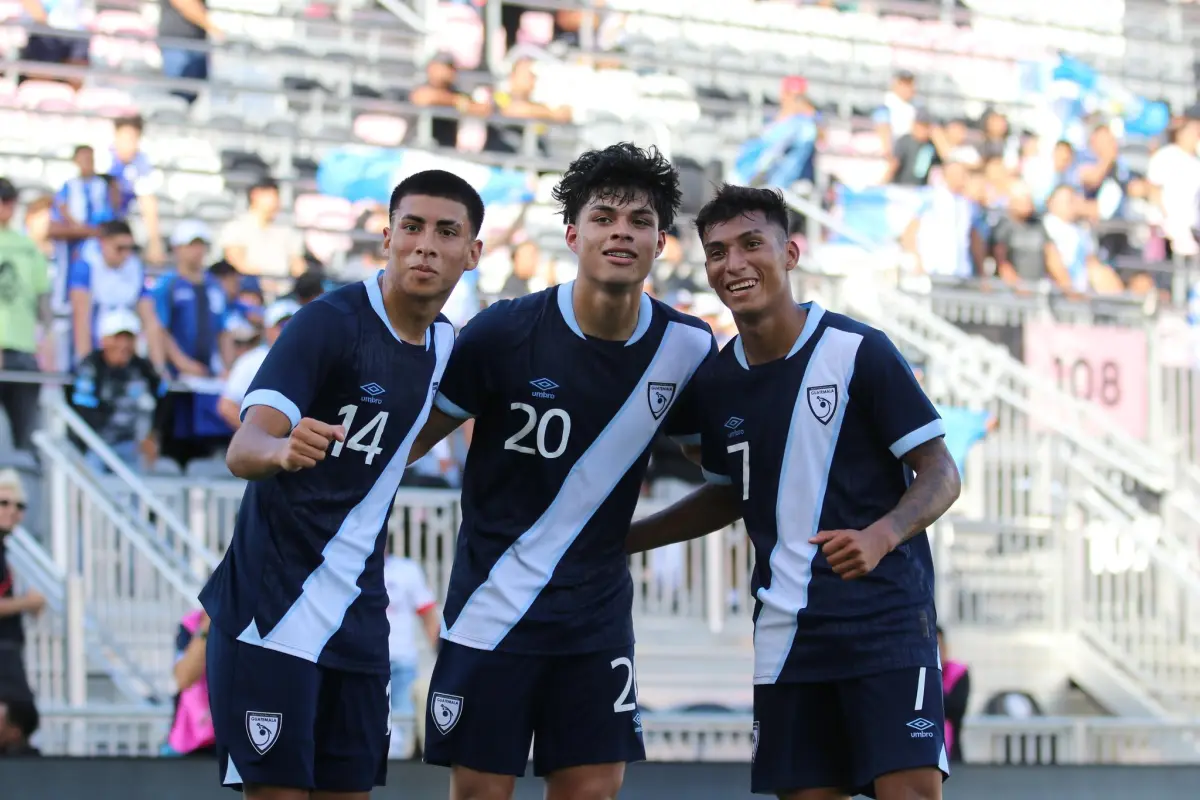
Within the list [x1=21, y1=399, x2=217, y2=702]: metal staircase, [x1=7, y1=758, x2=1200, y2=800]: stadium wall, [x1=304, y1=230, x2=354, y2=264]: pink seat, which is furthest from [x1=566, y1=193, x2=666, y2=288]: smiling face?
[x1=304, y1=230, x2=354, y2=264]: pink seat

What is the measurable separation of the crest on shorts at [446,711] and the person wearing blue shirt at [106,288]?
5.65 metres

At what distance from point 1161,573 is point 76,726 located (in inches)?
278

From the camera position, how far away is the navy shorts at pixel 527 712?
14.7 ft

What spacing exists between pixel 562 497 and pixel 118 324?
213 inches

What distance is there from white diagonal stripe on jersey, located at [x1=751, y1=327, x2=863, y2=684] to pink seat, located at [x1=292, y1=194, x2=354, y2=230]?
Answer: 843 centimetres

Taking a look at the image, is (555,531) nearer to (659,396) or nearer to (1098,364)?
(659,396)

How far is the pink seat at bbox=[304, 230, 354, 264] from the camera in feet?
38.1

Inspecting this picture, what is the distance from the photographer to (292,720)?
4234mm

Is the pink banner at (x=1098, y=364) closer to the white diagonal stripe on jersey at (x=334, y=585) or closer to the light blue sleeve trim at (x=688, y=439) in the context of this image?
the light blue sleeve trim at (x=688, y=439)

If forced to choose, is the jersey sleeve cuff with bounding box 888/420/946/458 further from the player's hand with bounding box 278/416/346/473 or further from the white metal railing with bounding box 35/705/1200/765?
the white metal railing with bounding box 35/705/1200/765

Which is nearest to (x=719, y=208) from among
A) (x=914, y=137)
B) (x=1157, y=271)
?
(x=914, y=137)

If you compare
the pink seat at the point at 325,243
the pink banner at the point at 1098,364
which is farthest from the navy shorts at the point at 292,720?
the pink banner at the point at 1098,364

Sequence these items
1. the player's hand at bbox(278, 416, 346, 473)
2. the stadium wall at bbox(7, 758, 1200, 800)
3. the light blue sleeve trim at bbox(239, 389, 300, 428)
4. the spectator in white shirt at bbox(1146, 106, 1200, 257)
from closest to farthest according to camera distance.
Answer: the player's hand at bbox(278, 416, 346, 473) → the light blue sleeve trim at bbox(239, 389, 300, 428) → the stadium wall at bbox(7, 758, 1200, 800) → the spectator in white shirt at bbox(1146, 106, 1200, 257)

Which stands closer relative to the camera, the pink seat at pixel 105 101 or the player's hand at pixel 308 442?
the player's hand at pixel 308 442
